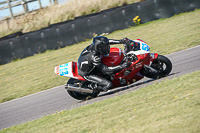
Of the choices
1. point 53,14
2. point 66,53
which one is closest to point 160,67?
point 66,53

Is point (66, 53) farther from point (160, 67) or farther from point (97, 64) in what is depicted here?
point (160, 67)

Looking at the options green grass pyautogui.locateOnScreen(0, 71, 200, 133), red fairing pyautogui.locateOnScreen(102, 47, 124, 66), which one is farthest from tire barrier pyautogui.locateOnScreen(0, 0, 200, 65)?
green grass pyautogui.locateOnScreen(0, 71, 200, 133)

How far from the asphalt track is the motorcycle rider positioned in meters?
0.39

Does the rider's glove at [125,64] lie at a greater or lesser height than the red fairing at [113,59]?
lesser

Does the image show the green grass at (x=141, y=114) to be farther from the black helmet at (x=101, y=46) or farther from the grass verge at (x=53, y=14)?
the grass verge at (x=53, y=14)

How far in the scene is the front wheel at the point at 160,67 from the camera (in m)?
6.89

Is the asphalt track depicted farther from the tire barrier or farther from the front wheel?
the tire barrier

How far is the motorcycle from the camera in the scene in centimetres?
681

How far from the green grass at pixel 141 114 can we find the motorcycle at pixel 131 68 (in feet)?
2.18

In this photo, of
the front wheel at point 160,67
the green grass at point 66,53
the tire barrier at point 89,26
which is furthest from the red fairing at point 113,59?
the tire barrier at point 89,26

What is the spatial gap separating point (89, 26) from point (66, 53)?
2166 millimetres

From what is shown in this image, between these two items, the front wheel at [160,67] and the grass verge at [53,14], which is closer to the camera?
the front wheel at [160,67]

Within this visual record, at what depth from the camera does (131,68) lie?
22.6 feet

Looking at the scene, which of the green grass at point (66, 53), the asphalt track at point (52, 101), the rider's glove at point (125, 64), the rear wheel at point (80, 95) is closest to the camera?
the rider's glove at point (125, 64)
